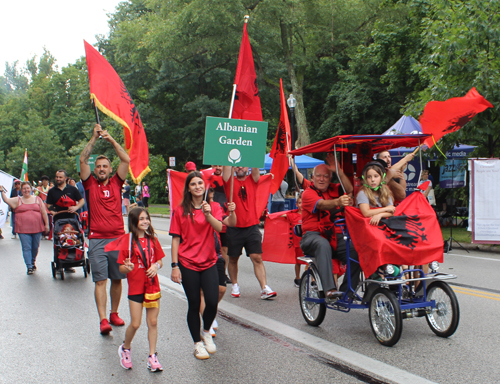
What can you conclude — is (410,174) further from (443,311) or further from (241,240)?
(443,311)

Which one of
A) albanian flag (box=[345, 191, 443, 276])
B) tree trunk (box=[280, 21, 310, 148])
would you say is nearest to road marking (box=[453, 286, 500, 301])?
albanian flag (box=[345, 191, 443, 276])

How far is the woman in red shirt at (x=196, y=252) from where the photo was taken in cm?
489

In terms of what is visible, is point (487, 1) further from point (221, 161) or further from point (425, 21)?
point (221, 161)

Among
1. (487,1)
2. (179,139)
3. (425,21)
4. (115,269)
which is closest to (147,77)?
(179,139)

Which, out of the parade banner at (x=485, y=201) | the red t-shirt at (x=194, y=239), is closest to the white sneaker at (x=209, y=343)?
the red t-shirt at (x=194, y=239)

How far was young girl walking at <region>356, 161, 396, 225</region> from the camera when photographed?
219 inches

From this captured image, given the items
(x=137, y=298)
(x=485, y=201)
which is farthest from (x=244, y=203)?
(x=485, y=201)

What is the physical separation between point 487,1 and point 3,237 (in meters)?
16.7

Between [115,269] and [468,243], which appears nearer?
[115,269]

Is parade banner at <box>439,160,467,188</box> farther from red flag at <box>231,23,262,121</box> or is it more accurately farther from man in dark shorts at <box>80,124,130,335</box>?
man in dark shorts at <box>80,124,130,335</box>

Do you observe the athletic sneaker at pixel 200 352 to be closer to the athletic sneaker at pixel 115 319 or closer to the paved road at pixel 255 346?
the paved road at pixel 255 346

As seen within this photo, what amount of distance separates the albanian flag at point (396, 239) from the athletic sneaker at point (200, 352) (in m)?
1.81

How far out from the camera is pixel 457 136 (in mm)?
13133

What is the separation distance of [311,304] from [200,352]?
64.8 inches
